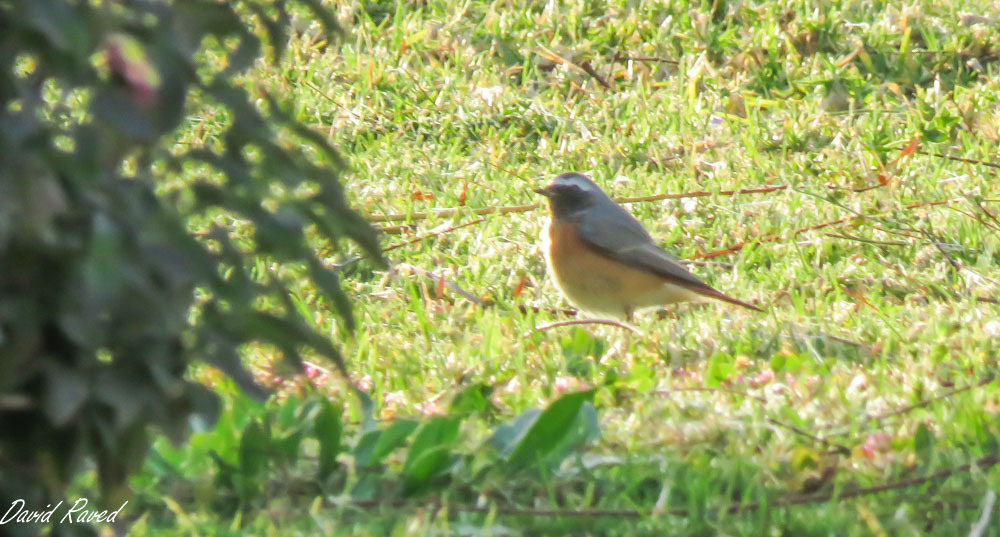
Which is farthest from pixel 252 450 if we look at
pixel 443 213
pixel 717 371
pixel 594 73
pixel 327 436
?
pixel 594 73

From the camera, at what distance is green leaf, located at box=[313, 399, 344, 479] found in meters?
3.72

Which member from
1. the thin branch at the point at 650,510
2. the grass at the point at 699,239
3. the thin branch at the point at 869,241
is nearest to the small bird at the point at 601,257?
the grass at the point at 699,239

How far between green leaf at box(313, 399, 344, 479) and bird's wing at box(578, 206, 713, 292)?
2.67 meters

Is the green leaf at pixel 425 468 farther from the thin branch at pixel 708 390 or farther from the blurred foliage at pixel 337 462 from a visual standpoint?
the thin branch at pixel 708 390

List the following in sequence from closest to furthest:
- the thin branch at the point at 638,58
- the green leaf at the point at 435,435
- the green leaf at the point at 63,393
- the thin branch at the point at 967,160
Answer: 1. the green leaf at the point at 63,393
2. the green leaf at the point at 435,435
3. the thin branch at the point at 967,160
4. the thin branch at the point at 638,58

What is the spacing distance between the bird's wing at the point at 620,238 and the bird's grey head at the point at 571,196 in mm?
65

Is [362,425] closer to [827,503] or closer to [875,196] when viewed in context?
[827,503]

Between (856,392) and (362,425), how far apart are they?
1559mm

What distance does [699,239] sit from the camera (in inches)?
266

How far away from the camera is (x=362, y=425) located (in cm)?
397

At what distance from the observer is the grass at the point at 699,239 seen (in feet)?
12.4

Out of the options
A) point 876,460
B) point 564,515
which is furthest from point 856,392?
point 564,515

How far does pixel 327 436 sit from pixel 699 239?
3380 mm

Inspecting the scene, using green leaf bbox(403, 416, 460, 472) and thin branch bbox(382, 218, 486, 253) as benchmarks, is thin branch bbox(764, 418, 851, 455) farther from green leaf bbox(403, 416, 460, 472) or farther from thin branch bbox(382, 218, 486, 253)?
thin branch bbox(382, 218, 486, 253)
